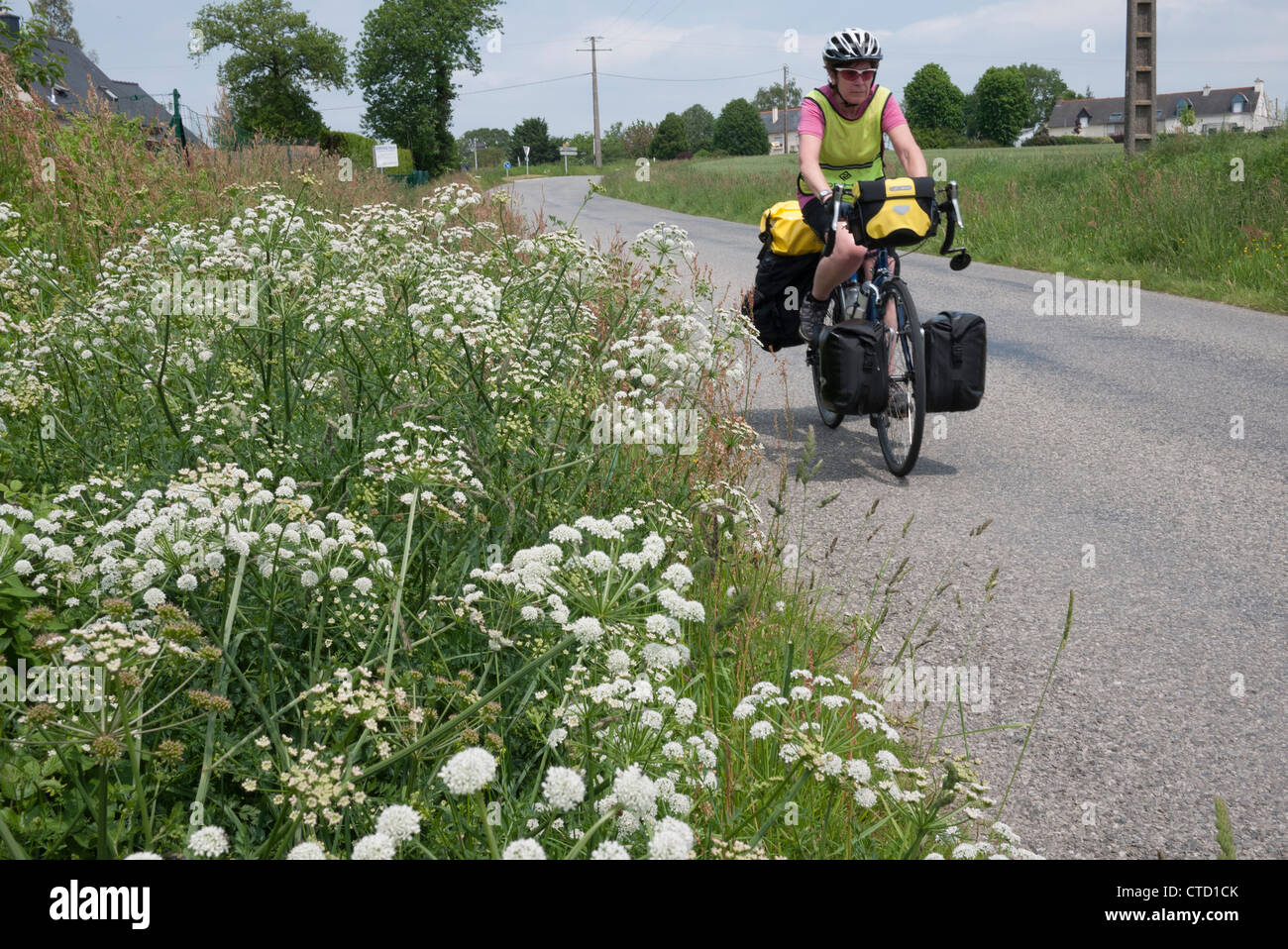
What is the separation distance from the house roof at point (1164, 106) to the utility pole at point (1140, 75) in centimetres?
12659

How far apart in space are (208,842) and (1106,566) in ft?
14.2

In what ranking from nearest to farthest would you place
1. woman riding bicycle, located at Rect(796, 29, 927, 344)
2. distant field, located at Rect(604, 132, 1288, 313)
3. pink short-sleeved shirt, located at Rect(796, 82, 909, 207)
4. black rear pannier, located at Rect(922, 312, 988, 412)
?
black rear pannier, located at Rect(922, 312, 988, 412)
woman riding bicycle, located at Rect(796, 29, 927, 344)
pink short-sleeved shirt, located at Rect(796, 82, 909, 207)
distant field, located at Rect(604, 132, 1288, 313)

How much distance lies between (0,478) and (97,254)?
140 inches

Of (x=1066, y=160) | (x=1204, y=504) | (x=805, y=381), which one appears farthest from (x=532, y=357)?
(x=1066, y=160)

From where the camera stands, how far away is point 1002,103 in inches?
4609

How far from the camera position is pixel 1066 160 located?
813 inches

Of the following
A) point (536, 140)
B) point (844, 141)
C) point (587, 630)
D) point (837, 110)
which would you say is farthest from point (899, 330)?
point (536, 140)

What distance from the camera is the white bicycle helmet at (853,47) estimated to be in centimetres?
613

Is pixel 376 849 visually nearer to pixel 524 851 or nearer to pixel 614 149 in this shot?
pixel 524 851

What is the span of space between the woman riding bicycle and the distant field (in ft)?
22.9

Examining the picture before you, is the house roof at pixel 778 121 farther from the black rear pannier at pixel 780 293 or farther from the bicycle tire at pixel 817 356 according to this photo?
the black rear pannier at pixel 780 293

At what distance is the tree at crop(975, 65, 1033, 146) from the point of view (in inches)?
4569

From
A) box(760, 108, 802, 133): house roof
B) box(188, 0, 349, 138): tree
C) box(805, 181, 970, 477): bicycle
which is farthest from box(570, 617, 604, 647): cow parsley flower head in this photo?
box(760, 108, 802, 133): house roof

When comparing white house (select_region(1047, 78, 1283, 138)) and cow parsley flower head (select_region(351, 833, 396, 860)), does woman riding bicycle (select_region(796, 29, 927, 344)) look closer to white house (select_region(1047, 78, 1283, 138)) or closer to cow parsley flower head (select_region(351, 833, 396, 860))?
cow parsley flower head (select_region(351, 833, 396, 860))
